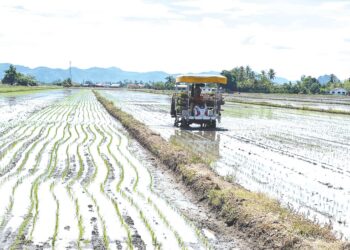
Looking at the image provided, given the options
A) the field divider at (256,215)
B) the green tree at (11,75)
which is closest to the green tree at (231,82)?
the green tree at (11,75)

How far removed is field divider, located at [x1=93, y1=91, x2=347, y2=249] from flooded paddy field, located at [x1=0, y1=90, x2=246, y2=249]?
0.95 ft

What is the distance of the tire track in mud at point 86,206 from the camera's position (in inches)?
201

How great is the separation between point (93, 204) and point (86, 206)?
134mm

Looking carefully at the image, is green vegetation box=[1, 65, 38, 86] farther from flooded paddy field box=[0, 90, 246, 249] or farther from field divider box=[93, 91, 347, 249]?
field divider box=[93, 91, 347, 249]

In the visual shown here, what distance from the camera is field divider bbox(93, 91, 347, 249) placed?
4.83 m

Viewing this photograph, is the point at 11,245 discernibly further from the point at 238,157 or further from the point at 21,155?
the point at 238,157

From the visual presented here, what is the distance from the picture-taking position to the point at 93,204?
6.54 metres

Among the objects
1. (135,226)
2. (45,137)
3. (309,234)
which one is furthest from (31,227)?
(45,137)

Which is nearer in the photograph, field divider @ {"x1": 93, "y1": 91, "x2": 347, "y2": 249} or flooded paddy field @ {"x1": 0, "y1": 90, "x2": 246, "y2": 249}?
field divider @ {"x1": 93, "y1": 91, "x2": 347, "y2": 249}

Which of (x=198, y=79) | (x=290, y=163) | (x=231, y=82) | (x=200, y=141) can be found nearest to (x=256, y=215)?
(x=290, y=163)

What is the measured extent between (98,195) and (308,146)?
8234 millimetres

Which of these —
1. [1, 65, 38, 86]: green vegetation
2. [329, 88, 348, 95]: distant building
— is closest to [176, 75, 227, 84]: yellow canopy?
[329, 88, 348, 95]: distant building

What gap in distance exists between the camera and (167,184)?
8.19 m

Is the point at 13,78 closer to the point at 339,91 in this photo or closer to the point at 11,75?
the point at 11,75
